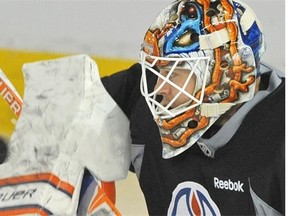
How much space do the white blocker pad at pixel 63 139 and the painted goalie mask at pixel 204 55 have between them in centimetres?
29

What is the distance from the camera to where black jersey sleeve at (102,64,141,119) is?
6.44ft

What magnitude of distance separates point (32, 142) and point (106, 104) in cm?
25

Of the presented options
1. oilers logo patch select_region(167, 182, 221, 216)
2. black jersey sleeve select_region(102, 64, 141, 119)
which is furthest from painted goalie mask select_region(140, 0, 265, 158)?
black jersey sleeve select_region(102, 64, 141, 119)

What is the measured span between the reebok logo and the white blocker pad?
34 cm

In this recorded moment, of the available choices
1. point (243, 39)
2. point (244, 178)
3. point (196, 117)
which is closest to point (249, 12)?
point (243, 39)

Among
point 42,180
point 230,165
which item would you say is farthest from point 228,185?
point 42,180

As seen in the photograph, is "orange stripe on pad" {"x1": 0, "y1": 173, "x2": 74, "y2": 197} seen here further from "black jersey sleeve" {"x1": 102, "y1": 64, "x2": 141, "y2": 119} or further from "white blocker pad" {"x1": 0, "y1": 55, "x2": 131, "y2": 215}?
"black jersey sleeve" {"x1": 102, "y1": 64, "x2": 141, "y2": 119}

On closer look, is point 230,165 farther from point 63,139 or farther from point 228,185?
point 63,139

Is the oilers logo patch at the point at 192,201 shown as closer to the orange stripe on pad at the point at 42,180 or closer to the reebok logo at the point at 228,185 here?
the reebok logo at the point at 228,185

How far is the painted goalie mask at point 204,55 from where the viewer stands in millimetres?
1604

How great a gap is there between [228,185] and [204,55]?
322mm

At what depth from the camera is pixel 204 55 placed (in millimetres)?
1613

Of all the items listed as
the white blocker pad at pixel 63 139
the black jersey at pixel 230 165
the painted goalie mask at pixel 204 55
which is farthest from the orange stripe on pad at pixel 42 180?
the painted goalie mask at pixel 204 55

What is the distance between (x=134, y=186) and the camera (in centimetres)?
197
